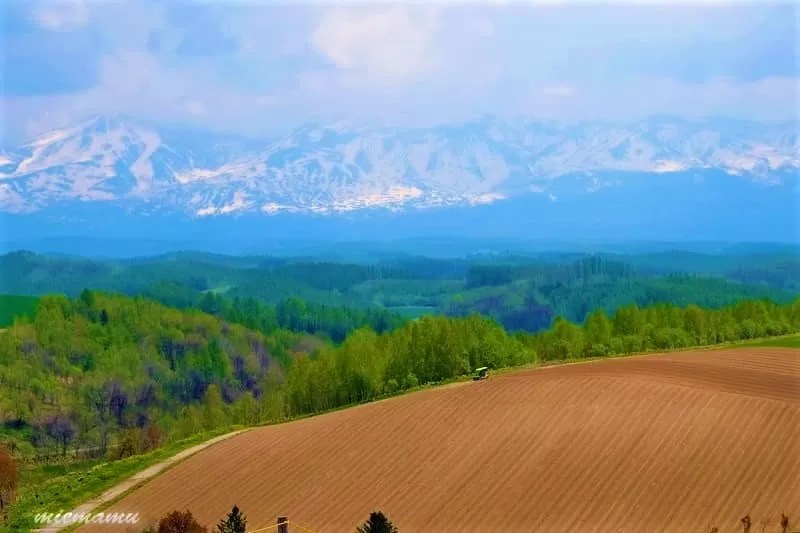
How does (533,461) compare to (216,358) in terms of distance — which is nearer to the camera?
(533,461)

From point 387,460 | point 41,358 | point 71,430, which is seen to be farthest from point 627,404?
point 41,358

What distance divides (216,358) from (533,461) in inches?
1811

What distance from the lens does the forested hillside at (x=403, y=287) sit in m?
97.1

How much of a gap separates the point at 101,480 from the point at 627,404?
50.4ft

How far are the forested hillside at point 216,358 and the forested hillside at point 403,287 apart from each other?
1305 centimetres

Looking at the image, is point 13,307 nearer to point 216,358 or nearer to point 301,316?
point 301,316

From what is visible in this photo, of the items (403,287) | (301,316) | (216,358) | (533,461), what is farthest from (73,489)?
(403,287)

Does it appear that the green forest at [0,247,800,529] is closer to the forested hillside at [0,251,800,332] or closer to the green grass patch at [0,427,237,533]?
the green grass patch at [0,427,237,533]

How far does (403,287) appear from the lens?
147 metres

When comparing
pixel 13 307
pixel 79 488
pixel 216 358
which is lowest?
pixel 216 358

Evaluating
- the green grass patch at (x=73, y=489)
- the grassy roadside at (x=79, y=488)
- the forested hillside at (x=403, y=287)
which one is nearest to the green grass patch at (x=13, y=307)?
the forested hillside at (x=403, y=287)

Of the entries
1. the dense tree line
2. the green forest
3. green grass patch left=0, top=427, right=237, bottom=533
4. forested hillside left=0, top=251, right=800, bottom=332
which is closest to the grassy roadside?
green grass patch left=0, top=427, right=237, bottom=533

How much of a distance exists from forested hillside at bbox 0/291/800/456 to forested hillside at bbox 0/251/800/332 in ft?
42.8

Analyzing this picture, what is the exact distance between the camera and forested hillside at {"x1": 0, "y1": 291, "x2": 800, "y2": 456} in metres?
47.2
